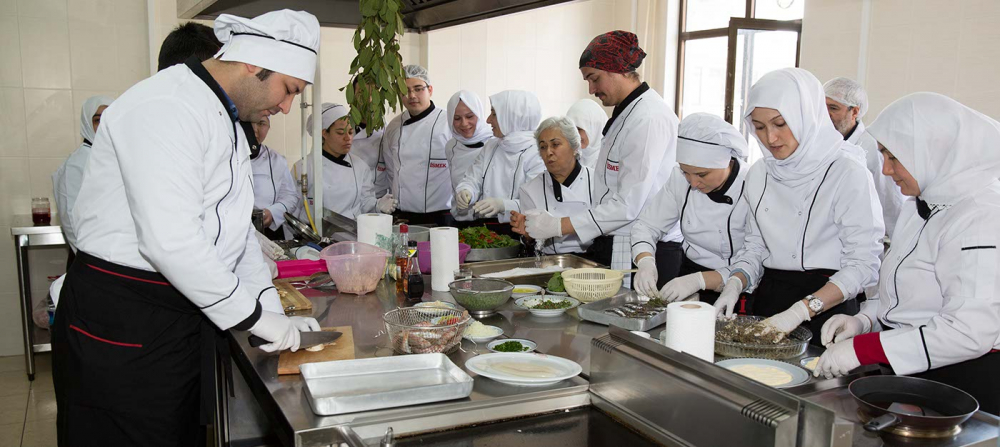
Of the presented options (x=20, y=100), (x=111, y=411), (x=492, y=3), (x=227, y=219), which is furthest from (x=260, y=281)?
(x=20, y=100)

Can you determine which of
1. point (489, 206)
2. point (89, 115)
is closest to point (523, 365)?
point (489, 206)

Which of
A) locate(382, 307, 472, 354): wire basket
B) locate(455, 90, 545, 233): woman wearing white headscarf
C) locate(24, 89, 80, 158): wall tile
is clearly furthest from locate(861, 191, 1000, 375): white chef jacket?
locate(24, 89, 80, 158): wall tile

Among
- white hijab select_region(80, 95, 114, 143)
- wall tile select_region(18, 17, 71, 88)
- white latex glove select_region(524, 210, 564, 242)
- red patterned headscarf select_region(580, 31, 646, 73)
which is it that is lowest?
white latex glove select_region(524, 210, 564, 242)

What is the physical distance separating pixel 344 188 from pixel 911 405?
3.49 m

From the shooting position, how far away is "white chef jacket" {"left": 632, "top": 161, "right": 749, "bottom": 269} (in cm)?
260

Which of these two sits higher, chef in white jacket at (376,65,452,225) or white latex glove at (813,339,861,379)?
chef in white jacket at (376,65,452,225)

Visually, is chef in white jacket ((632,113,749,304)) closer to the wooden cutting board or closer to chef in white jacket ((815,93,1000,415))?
chef in white jacket ((815,93,1000,415))

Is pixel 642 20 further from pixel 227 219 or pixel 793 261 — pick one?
pixel 227 219

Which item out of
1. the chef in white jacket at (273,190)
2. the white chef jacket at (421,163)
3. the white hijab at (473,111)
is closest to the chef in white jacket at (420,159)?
the white chef jacket at (421,163)

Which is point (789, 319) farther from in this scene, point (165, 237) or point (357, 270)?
point (165, 237)

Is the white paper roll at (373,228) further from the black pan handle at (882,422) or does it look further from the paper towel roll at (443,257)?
the black pan handle at (882,422)

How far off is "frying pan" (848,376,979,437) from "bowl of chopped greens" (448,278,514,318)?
3.18 feet

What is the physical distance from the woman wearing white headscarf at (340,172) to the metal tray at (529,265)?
1.62 meters

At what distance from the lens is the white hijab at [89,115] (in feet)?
12.5
